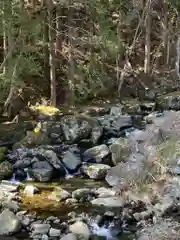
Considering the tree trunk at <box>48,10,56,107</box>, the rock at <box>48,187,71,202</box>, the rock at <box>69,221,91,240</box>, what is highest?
the tree trunk at <box>48,10,56,107</box>

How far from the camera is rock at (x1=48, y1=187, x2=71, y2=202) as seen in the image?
1018cm

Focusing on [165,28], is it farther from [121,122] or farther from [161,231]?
[161,231]

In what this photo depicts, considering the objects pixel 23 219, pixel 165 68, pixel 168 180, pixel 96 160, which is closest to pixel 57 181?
pixel 96 160

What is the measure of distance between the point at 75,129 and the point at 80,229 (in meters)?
6.31

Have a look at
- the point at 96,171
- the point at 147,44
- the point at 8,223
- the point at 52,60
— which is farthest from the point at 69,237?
the point at 147,44

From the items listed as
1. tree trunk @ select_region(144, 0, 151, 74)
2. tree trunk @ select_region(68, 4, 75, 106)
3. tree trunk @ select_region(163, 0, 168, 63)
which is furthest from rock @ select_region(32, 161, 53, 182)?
tree trunk @ select_region(163, 0, 168, 63)

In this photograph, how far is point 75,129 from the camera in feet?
47.8

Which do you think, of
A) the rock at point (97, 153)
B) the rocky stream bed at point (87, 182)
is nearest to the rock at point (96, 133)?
the rocky stream bed at point (87, 182)

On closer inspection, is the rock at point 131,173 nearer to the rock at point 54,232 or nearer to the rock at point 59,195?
the rock at point 59,195

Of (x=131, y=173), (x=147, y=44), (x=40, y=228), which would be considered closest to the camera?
(x=40, y=228)

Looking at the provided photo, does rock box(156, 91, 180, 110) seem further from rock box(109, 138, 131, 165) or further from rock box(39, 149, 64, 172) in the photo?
rock box(39, 149, 64, 172)

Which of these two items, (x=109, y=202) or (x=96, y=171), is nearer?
(x=109, y=202)

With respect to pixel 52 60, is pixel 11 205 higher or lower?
lower

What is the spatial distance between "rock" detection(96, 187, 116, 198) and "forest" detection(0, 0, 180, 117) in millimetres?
6645
